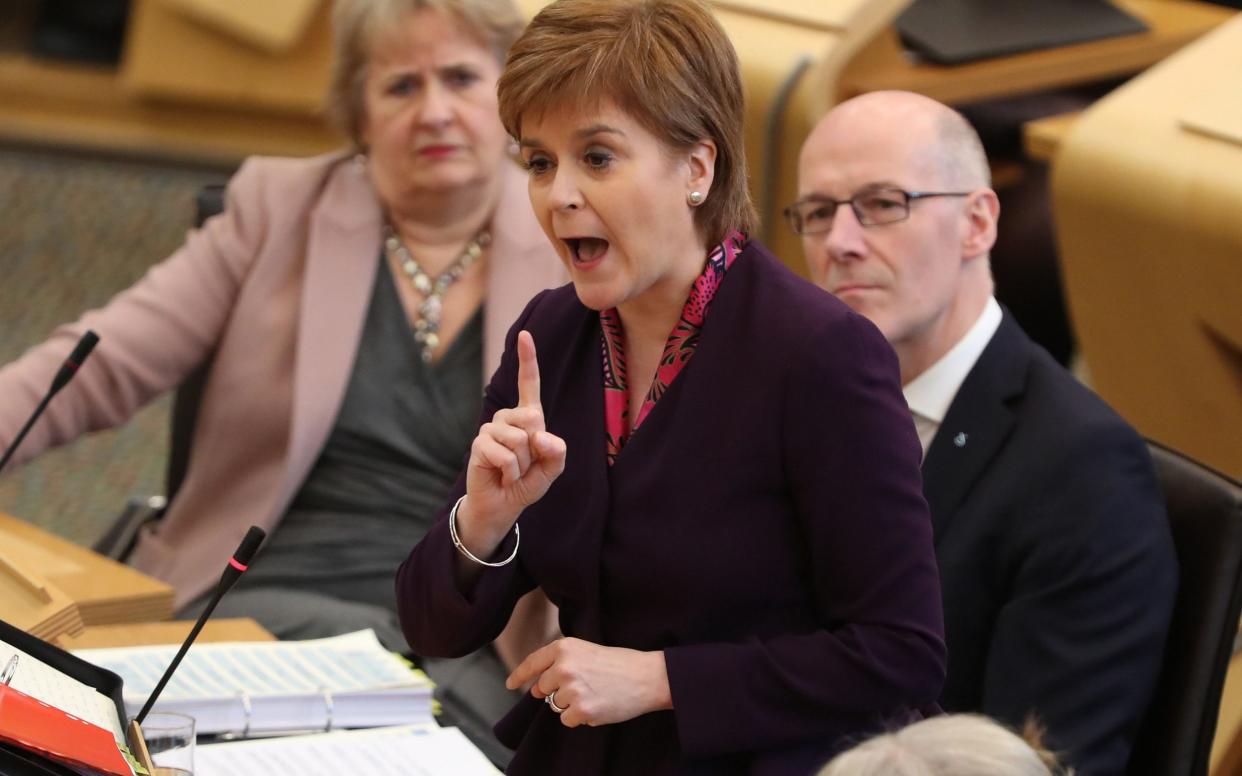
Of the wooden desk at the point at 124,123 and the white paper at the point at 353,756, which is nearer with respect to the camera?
the white paper at the point at 353,756

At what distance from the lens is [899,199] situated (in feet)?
7.36

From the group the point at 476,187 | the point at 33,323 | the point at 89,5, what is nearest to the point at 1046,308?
the point at 476,187

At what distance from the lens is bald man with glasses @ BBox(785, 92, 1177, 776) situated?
1888 mm

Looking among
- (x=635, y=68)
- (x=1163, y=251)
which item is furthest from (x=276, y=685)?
(x=1163, y=251)

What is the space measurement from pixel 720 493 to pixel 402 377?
1372mm

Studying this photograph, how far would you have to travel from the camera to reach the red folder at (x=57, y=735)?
132 centimetres

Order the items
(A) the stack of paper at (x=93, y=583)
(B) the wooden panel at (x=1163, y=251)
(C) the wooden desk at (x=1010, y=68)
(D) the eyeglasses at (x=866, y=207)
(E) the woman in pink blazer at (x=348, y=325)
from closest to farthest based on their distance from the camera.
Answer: (A) the stack of paper at (x=93, y=583), (D) the eyeglasses at (x=866, y=207), (E) the woman in pink blazer at (x=348, y=325), (B) the wooden panel at (x=1163, y=251), (C) the wooden desk at (x=1010, y=68)

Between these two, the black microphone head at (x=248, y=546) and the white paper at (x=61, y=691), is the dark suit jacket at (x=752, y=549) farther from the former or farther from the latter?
the white paper at (x=61, y=691)

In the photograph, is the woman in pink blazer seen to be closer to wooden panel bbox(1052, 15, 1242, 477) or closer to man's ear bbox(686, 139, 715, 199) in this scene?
wooden panel bbox(1052, 15, 1242, 477)

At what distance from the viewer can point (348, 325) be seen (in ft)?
8.85

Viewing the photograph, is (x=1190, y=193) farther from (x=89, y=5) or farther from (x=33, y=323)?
(x=89, y=5)

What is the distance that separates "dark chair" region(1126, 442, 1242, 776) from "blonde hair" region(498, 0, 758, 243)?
0.78m

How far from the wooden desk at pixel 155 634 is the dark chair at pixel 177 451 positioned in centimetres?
72

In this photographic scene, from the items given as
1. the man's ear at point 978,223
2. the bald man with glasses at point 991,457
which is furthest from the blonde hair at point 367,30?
the man's ear at point 978,223
